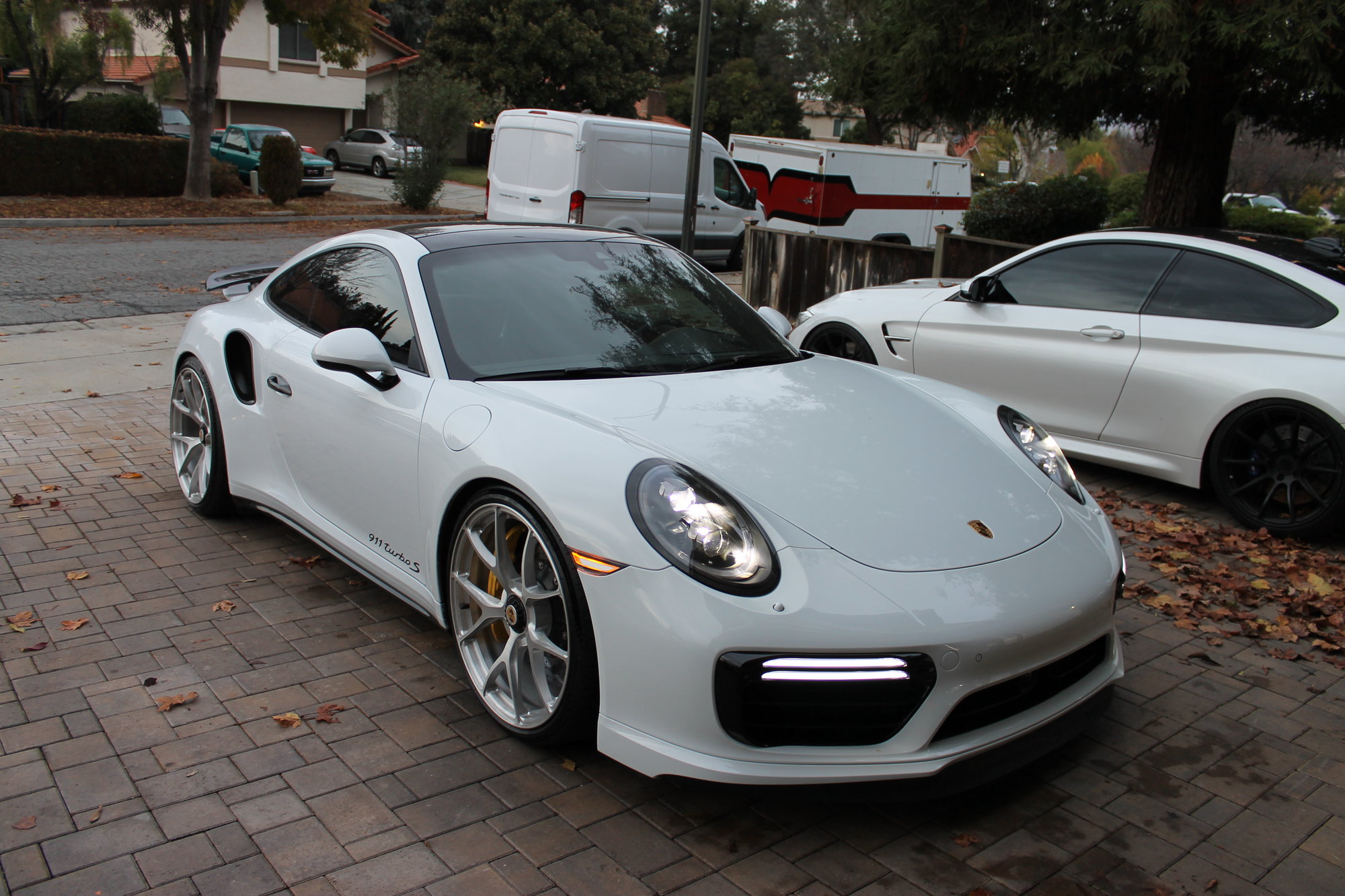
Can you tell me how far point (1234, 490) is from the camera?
550 centimetres

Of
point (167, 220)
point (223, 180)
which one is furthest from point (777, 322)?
point (223, 180)

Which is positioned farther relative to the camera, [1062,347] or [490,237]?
[1062,347]

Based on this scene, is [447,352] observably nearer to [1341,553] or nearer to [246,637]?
[246,637]

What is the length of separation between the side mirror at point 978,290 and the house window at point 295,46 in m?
39.4

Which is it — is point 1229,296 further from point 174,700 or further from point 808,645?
point 174,700

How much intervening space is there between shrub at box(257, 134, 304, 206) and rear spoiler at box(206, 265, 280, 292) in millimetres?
19018

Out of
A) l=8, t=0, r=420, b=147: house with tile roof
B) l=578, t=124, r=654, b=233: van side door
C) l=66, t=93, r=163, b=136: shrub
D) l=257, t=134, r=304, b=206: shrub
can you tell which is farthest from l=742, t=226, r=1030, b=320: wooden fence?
l=8, t=0, r=420, b=147: house with tile roof

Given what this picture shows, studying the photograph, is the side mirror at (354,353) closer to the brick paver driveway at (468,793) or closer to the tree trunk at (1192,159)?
the brick paver driveway at (468,793)

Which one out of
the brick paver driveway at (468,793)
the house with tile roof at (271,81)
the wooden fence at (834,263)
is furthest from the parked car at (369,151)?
the brick paver driveway at (468,793)

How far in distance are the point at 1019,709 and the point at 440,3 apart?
59.4 metres

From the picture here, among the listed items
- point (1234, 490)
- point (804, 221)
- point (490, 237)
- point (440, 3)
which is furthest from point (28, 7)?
point (440, 3)

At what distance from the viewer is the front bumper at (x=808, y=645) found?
105 inches

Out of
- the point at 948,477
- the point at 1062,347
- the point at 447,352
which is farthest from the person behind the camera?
the point at 1062,347

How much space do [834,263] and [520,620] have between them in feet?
26.6
